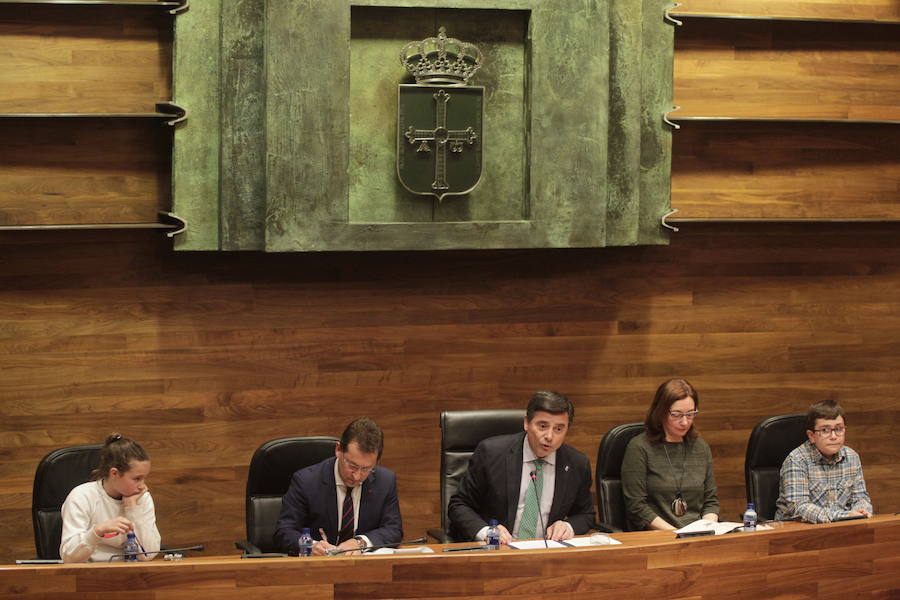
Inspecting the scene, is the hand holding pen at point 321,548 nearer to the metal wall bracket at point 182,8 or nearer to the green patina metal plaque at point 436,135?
the green patina metal plaque at point 436,135

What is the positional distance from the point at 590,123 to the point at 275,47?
4.67 ft

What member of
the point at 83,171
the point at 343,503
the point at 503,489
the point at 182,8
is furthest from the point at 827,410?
the point at 83,171

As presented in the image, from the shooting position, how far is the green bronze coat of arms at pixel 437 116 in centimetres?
523

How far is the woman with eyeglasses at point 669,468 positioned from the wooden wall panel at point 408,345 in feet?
3.56

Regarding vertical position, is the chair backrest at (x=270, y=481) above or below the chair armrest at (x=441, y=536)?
above

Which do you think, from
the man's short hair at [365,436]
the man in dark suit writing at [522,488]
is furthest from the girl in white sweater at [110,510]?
the man in dark suit writing at [522,488]

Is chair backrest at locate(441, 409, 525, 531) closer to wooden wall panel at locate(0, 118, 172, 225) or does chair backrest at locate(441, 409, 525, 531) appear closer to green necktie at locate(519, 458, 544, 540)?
green necktie at locate(519, 458, 544, 540)

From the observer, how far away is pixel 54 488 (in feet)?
14.0

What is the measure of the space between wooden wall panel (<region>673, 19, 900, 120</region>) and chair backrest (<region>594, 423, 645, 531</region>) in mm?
1771

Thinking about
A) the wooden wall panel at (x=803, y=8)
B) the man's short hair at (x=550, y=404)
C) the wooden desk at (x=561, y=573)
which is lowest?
the wooden desk at (x=561, y=573)

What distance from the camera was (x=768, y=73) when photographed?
19.2 ft

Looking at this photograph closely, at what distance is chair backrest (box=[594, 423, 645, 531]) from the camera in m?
4.77

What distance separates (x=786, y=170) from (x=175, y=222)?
2.95 meters

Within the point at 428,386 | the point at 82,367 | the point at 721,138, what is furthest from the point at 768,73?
the point at 82,367
